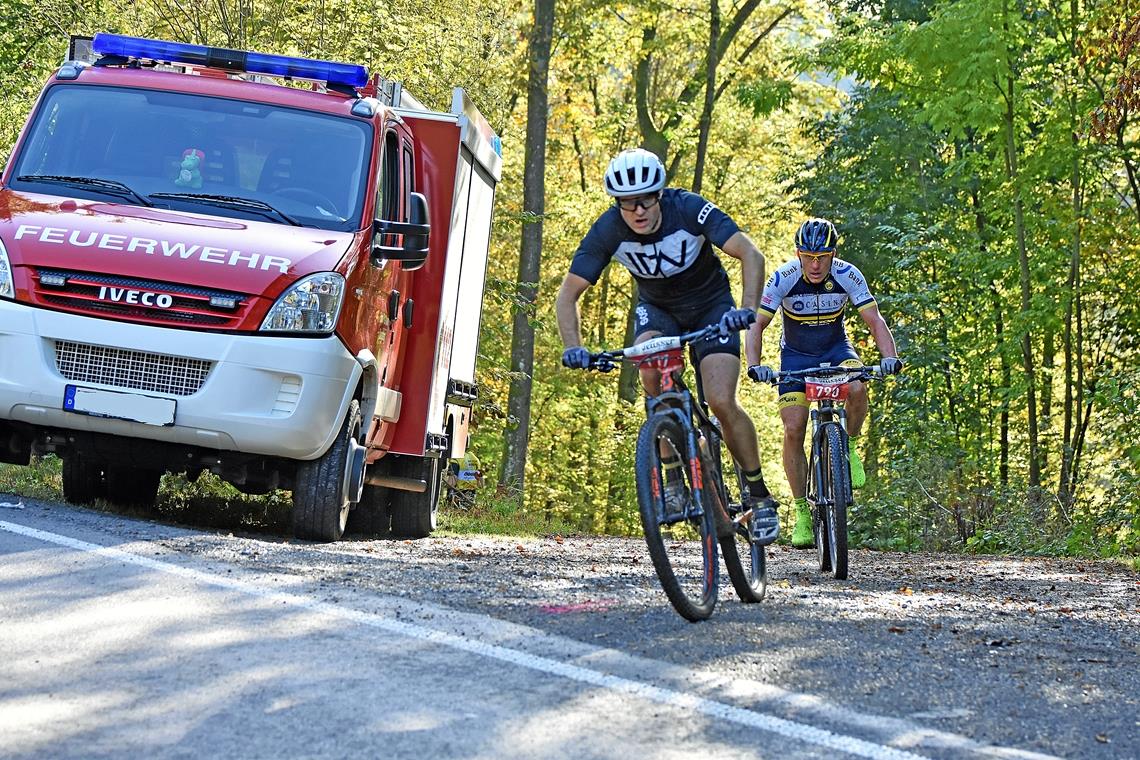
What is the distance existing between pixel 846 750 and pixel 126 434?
5.32m

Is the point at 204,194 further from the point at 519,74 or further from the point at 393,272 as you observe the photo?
the point at 519,74

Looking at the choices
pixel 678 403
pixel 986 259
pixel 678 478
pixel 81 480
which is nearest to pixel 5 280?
pixel 81 480

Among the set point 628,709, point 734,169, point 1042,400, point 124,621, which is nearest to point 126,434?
point 124,621

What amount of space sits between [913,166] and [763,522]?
22102mm

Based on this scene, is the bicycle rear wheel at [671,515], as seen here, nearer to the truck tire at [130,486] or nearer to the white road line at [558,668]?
the white road line at [558,668]

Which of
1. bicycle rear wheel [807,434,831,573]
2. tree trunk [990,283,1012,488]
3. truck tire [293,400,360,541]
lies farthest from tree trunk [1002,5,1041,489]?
truck tire [293,400,360,541]

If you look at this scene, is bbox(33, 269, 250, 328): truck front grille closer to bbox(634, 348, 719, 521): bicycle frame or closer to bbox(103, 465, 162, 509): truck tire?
bbox(103, 465, 162, 509): truck tire

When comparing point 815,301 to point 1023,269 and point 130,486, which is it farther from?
point 1023,269

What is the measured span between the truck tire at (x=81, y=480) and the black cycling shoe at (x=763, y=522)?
4.57 m

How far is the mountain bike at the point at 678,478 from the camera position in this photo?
21.2 ft

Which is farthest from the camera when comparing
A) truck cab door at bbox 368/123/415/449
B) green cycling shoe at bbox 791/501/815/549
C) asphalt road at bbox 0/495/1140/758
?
green cycling shoe at bbox 791/501/815/549

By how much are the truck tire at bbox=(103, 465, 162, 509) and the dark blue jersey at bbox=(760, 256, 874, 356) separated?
4.27m

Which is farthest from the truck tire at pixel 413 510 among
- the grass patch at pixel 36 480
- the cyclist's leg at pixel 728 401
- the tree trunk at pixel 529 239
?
the tree trunk at pixel 529 239

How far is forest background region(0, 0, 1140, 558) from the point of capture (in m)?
16.8
